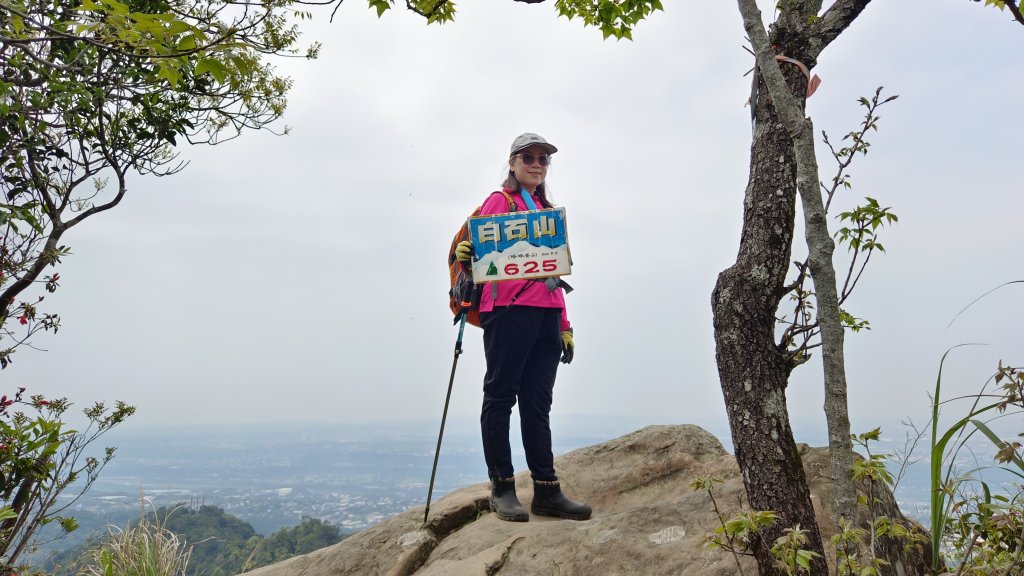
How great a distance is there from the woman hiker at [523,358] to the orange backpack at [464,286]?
5cm

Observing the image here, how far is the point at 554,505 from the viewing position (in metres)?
5.14

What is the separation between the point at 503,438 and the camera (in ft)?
16.8

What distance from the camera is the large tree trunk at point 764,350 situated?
312 centimetres

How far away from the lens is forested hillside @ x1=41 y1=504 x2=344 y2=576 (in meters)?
6.22

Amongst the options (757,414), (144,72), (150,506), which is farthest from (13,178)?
(757,414)

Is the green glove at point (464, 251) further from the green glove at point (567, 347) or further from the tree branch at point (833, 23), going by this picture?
the tree branch at point (833, 23)

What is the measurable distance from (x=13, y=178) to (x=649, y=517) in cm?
483

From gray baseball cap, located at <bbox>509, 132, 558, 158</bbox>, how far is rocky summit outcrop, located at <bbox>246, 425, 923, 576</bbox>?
269 centimetres

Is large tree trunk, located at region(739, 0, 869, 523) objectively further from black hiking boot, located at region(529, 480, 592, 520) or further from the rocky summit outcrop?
black hiking boot, located at region(529, 480, 592, 520)

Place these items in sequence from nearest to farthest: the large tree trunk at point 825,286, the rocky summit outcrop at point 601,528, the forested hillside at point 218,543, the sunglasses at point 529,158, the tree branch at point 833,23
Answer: the large tree trunk at point 825,286 < the tree branch at point 833,23 < the rocky summit outcrop at point 601,528 < the sunglasses at point 529,158 < the forested hillside at point 218,543

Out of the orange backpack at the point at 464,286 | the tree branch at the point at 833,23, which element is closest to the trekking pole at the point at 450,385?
the orange backpack at the point at 464,286

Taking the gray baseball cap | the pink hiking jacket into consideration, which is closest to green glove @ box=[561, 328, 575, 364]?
the pink hiking jacket

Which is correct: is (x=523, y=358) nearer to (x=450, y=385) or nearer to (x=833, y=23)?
(x=450, y=385)

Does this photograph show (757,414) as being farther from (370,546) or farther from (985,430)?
(370,546)
